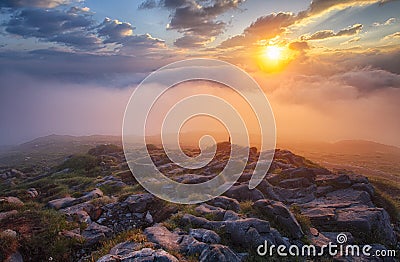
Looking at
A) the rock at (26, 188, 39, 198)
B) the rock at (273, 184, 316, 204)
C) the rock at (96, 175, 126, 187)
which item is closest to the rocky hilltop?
the rock at (273, 184, 316, 204)

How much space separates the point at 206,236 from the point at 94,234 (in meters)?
7.93

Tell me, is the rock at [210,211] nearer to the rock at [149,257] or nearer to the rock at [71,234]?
the rock at [71,234]

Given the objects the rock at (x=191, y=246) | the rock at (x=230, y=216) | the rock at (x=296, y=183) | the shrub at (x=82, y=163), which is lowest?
the shrub at (x=82, y=163)

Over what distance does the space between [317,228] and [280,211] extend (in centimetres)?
375

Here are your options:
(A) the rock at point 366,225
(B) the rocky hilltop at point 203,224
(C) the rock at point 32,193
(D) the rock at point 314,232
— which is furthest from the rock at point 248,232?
(C) the rock at point 32,193

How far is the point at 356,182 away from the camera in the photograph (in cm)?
3005

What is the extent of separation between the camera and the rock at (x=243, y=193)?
25.6 meters

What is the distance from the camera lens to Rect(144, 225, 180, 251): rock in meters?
13.6

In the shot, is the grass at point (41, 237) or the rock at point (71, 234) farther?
the rock at point (71, 234)

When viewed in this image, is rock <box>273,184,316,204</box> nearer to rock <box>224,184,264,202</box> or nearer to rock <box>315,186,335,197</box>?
rock <box>315,186,335,197</box>

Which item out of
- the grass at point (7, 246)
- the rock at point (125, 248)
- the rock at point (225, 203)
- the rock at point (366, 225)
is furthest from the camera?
the rock at point (225, 203)

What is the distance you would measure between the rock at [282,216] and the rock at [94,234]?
11.4 m

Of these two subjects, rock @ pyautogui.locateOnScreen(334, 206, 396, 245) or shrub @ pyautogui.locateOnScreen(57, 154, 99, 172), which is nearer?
rock @ pyautogui.locateOnScreen(334, 206, 396, 245)

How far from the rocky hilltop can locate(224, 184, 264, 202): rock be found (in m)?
0.10
